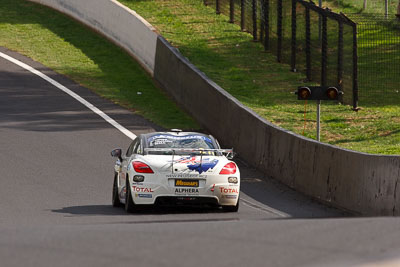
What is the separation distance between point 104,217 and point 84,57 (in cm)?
2164

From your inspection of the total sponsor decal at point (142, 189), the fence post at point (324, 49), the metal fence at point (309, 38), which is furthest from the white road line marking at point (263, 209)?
the fence post at point (324, 49)

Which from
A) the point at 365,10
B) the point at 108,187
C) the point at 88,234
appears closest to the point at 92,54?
the point at 365,10

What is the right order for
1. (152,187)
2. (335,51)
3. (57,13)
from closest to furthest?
(152,187) < (335,51) < (57,13)

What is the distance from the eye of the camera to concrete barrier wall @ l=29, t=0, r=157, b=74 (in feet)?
113

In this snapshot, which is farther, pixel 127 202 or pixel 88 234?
pixel 127 202

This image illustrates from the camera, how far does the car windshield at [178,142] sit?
16.4 metres

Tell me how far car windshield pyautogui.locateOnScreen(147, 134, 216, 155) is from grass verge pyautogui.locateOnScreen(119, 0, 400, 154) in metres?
6.35

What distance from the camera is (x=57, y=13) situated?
1693 inches

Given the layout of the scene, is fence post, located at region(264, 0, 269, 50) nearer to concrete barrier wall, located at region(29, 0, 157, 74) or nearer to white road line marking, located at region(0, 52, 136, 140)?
concrete barrier wall, located at region(29, 0, 157, 74)

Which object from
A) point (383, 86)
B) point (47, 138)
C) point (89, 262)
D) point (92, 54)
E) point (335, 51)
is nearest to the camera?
point (89, 262)

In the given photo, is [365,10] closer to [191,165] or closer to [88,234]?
[191,165]

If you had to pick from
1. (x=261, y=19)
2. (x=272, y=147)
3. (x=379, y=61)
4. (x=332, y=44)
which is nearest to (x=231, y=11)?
(x=261, y=19)

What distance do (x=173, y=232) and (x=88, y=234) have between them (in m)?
0.67

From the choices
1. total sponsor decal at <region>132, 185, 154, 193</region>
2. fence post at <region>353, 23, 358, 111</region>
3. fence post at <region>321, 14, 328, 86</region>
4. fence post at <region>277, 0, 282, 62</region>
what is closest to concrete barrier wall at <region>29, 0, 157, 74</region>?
fence post at <region>277, 0, 282, 62</region>
